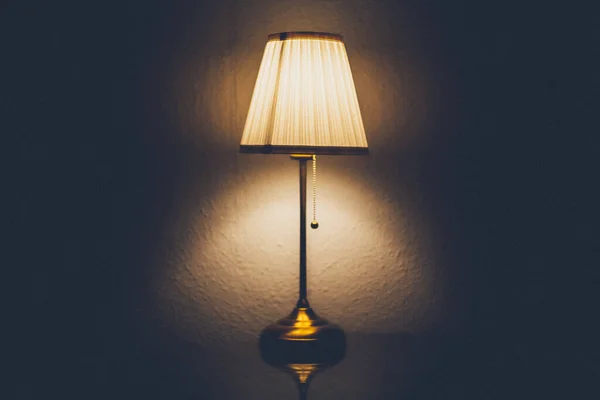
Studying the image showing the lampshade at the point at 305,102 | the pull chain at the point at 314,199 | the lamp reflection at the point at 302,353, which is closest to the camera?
the lampshade at the point at 305,102

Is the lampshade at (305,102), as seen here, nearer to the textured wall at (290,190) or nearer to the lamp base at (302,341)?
the textured wall at (290,190)

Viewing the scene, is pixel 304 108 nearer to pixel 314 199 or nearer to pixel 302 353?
pixel 314 199

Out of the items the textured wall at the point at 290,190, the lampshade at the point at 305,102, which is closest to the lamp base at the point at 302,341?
the textured wall at the point at 290,190

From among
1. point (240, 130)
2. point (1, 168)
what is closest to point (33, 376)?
point (1, 168)

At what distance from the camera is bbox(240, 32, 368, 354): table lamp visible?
1617 mm

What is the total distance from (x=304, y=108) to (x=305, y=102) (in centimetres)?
1

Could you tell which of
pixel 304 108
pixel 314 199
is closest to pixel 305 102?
pixel 304 108

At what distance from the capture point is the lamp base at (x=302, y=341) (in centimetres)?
172

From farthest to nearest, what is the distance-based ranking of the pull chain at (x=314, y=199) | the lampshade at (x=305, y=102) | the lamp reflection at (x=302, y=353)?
1. the pull chain at (x=314, y=199)
2. the lamp reflection at (x=302, y=353)
3. the lampshade at (x=305, y=102)

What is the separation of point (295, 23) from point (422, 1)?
0.99 feet

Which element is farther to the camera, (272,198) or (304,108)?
(272,198)

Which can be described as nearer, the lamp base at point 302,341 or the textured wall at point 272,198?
the lamp base at point 302,341

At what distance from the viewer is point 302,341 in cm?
172

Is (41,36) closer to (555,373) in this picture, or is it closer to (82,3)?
(82,3)
